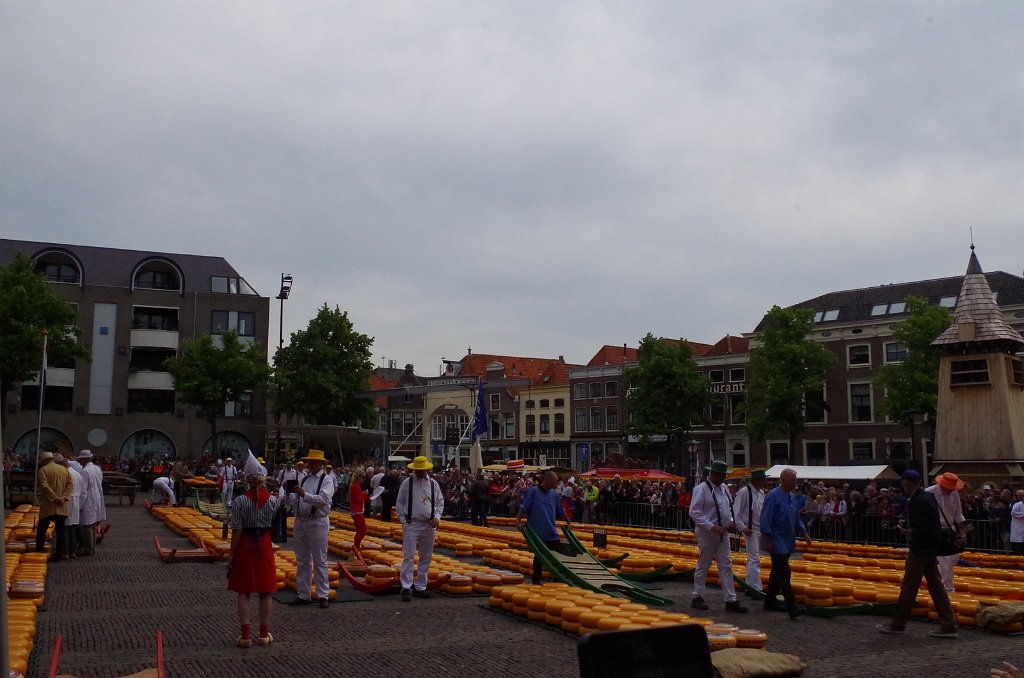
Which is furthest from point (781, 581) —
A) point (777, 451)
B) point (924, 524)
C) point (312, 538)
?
point (777, 451)

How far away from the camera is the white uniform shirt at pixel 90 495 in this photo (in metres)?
17.7

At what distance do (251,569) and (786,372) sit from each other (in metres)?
48.2

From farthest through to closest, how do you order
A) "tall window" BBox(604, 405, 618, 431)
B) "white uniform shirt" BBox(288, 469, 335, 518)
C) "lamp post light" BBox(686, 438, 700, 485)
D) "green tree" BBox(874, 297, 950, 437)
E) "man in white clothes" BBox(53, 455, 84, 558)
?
1. "tall window" BBox(604, 405, 618, 431)
2. "lamp post light" BBox(686, 438, 700, 485)
3. "green tree" BBox(874, 297, 950, 437)
4. "man in white clothes" BBox(53, 455, 84, 558)
5. "white uniform shirt" BBox(288, 469, 335, 518)

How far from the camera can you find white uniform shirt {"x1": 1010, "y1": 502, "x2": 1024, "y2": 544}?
20078 millimetres

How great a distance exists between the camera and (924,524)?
10.7 metres

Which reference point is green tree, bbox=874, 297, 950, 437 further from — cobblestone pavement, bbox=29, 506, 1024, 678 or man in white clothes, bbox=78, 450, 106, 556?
man in white clothes, bbox=78, 450, 106, 556

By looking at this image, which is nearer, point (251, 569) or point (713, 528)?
point (251, 569)

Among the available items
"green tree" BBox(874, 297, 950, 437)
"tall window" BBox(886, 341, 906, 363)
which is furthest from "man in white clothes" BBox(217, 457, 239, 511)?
"tall window" BBox(886, 341, 906, 363)

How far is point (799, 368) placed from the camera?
177 feet

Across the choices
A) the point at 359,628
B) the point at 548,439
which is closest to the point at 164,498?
the point at 359,628

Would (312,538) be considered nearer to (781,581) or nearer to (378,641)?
(378,641)

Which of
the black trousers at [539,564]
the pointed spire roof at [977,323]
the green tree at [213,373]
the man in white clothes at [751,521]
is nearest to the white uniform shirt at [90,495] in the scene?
the black trousers at [539,564]

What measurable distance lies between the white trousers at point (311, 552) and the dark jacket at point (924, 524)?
7.38 m

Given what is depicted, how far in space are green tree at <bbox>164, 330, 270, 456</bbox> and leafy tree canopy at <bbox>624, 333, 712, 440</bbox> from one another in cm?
2458
